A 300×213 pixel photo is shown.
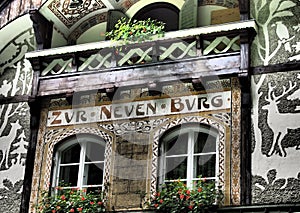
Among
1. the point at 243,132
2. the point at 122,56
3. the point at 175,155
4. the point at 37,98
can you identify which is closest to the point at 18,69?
the point at 37,98

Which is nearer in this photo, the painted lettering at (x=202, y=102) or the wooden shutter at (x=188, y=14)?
the painted lettering at (x=202, y=102)

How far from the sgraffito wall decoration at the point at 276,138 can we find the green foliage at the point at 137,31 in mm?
1901

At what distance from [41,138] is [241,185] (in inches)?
147

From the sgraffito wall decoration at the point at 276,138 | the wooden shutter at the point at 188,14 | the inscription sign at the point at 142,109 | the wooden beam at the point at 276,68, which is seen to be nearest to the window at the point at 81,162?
the inscription sign at the point at 142,109

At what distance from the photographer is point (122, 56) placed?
1406cm

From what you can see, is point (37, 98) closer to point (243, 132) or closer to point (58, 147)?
point (58, 147)

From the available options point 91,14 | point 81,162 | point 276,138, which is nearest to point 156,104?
point 81,162

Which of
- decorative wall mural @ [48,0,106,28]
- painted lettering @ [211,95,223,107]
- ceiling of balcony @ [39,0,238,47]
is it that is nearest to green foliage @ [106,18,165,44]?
ceiling of balcony @ [39,0,238,47]

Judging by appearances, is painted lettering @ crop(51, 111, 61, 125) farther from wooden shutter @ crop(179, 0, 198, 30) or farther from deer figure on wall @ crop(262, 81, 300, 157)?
deer figure on wall @ crop(262, 81, 300, 157)

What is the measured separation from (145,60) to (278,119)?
252cm

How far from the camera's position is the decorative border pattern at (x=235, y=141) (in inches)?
492

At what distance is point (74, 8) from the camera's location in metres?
14.9

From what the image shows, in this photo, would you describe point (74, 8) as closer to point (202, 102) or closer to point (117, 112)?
point (117, 112)

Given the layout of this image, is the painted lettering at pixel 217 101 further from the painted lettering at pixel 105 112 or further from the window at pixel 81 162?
the window at pixel 81 162
